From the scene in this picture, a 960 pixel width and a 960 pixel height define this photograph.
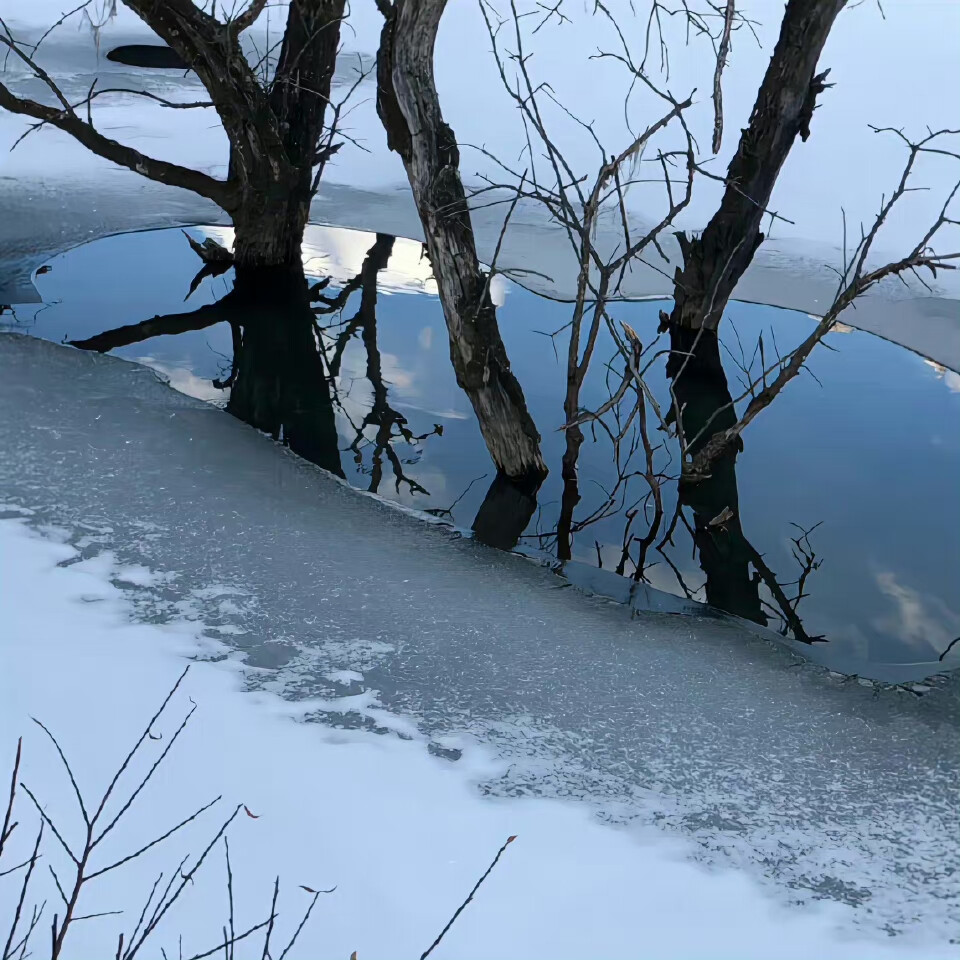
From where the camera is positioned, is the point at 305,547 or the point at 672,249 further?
the point at 672,249

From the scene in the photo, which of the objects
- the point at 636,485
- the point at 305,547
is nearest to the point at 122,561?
the point at 305,547

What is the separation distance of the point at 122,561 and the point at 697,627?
187 cm

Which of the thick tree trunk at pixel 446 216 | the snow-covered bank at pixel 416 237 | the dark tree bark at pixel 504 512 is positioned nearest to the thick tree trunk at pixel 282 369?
the dark tree bark at pixel 504 512

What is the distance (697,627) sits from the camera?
3.48 m

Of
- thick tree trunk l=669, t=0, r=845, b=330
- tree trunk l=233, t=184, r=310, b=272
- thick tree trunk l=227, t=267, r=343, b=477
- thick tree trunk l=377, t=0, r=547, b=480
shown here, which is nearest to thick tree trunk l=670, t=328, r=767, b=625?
thick tree trunk l=669, t=0, r=845, b=330

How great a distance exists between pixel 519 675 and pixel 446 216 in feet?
6.14

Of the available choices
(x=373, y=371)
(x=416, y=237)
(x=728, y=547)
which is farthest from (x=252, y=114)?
(x=728, y=547)

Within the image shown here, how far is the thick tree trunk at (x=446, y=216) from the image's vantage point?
3975 mm

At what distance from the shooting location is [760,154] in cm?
528

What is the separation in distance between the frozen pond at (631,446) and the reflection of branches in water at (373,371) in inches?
0.5

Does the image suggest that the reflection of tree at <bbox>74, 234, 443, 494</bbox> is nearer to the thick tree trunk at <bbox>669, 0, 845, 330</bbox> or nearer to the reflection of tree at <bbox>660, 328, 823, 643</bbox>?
the reflection of tree at <bbox>660, 328, 823, 643</bbox>

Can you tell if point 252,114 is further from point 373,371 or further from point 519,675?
point 519,675

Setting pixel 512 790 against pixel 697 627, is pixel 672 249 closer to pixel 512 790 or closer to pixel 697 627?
pixel 697 627

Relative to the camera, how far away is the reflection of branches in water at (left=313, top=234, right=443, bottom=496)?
475 cm
